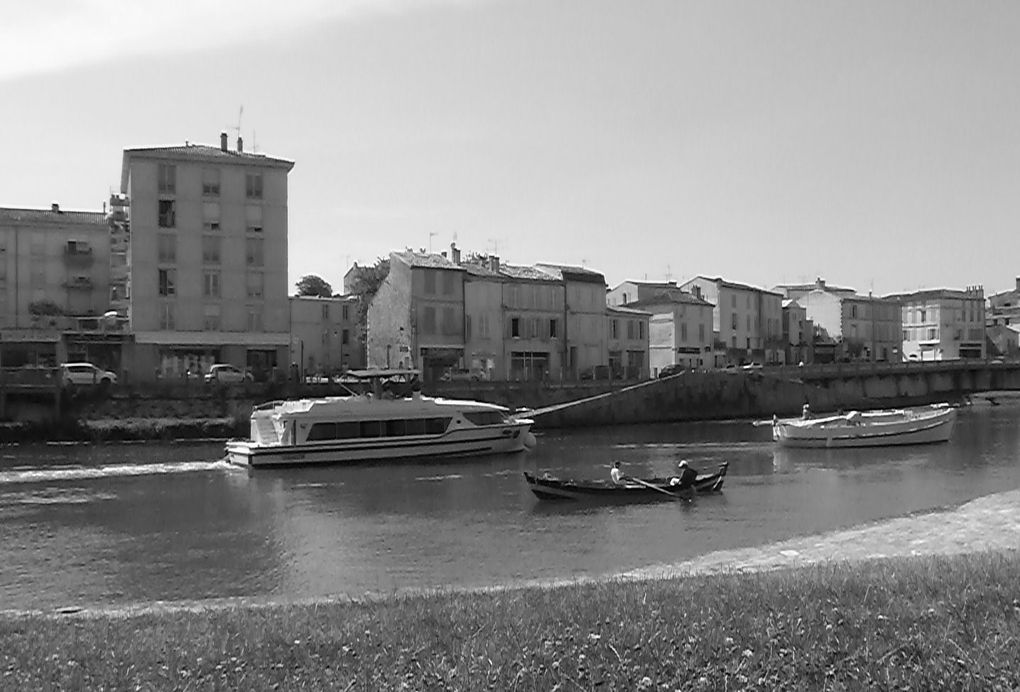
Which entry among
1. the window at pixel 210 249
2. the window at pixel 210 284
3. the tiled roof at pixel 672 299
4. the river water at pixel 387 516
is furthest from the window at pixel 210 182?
the tiled roof at pixel 672 299

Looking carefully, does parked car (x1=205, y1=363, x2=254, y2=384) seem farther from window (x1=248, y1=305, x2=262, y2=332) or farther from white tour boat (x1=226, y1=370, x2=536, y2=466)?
white tour boat (x1=226, y1=370, x2=536, y2=466)

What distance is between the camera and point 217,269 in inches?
2911

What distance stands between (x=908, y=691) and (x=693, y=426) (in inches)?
2565

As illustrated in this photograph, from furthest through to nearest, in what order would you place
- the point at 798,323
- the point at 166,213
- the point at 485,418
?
1. the point at 798,323
2. the point at 166,213
3. the point at 485,418

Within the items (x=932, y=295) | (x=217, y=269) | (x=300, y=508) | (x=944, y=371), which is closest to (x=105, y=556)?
(x=300, y=508)

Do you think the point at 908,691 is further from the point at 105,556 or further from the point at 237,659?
the point at 105,556

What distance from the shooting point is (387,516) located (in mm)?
32656

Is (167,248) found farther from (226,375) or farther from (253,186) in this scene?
(226,375)

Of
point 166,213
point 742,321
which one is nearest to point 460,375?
point 166,213

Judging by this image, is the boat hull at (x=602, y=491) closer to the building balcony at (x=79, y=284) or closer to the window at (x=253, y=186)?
the window at (x=253, y=186)

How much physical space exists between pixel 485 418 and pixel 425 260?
29977mm

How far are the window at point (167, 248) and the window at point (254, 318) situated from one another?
6.13 meters

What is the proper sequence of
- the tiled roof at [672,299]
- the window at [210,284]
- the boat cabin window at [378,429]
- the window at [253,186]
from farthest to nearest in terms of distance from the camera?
1. the tiled roof at [672,299]
2. the window at [253,186]
3. the window at [210,284]
4. the boat cabin window at [378,429]

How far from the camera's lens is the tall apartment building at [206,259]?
71.8m
